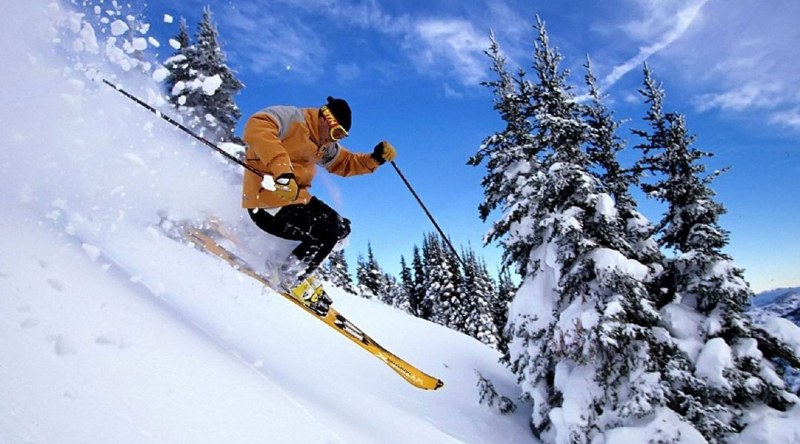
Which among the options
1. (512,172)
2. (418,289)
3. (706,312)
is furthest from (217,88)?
(418,289)

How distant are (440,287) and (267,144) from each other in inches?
1627

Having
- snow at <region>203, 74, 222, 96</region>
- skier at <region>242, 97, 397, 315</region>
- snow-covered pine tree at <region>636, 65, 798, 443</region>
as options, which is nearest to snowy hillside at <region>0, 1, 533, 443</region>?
snow at <region>203, 74, 222, 96</region>

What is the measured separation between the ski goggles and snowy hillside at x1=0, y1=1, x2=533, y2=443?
2.36 metres

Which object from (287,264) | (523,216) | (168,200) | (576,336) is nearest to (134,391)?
(287,264)

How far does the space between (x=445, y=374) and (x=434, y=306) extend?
3057cm

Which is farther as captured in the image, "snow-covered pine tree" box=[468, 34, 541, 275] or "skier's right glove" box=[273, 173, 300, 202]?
"snow-covered pine tree" box=[468, 34, 541, 275]

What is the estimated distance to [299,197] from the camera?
6000 millimetres

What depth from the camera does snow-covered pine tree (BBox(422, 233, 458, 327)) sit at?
44.3 m

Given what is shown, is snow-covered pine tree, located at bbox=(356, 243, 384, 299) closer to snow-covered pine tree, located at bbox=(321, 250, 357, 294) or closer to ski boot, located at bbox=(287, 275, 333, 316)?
snow-covered pine tree, located at bbox=(321, 250, 357, 294)

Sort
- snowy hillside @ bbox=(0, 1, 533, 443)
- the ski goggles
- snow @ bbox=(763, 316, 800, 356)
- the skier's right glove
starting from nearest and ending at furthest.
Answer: snowy hillside @ bbox=(0, 1, 533, 443) < the skier's right glove < the ski goggles < snow @ bbox=(763, 316, 800, 356)

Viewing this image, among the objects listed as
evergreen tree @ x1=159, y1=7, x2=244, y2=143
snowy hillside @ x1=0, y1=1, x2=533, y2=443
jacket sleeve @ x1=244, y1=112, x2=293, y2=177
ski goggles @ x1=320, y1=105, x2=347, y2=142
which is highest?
evergreen tree @ x1=159, y1=7, x2=244, y2=143

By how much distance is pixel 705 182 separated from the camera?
43.5 ft

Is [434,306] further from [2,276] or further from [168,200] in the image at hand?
[2,276]

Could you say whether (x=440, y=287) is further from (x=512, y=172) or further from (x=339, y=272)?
(x=512, y=172)
